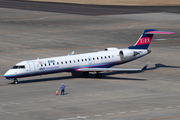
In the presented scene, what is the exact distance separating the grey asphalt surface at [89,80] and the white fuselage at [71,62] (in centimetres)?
146

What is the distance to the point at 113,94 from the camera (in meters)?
42.4

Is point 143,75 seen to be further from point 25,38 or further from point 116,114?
point 25,38

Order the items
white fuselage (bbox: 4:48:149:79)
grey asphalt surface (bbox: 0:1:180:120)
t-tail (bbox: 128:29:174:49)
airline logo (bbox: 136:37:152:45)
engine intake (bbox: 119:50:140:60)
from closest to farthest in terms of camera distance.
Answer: grey asphalt surface (bbox: 0:1:180:120)
white fuselage (bbox: 4:48:149:79)
engine intake (bbox: 119:50:140:60)
t-tail (bbox: 128:29:174:49)
airline logo (bbox: 136:37:152:45)

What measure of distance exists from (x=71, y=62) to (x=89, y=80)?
320cm

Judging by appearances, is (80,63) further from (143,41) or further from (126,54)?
(143,41)

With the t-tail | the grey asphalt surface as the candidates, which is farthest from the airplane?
the grey asphalt surface

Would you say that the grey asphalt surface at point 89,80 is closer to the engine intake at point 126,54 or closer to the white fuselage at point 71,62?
the white fuselage at point 71,62

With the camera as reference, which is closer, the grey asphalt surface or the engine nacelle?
the grey asphalt surface

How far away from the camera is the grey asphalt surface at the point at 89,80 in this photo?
36.0 metres

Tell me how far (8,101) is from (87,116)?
9.62 meters

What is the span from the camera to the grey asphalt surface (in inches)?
1416

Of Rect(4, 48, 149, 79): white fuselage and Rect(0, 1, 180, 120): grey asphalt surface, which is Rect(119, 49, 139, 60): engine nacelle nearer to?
Rect(4, 48, 149, 79): white fuselage

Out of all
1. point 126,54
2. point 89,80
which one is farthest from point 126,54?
point 89,80

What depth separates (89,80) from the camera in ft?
163
